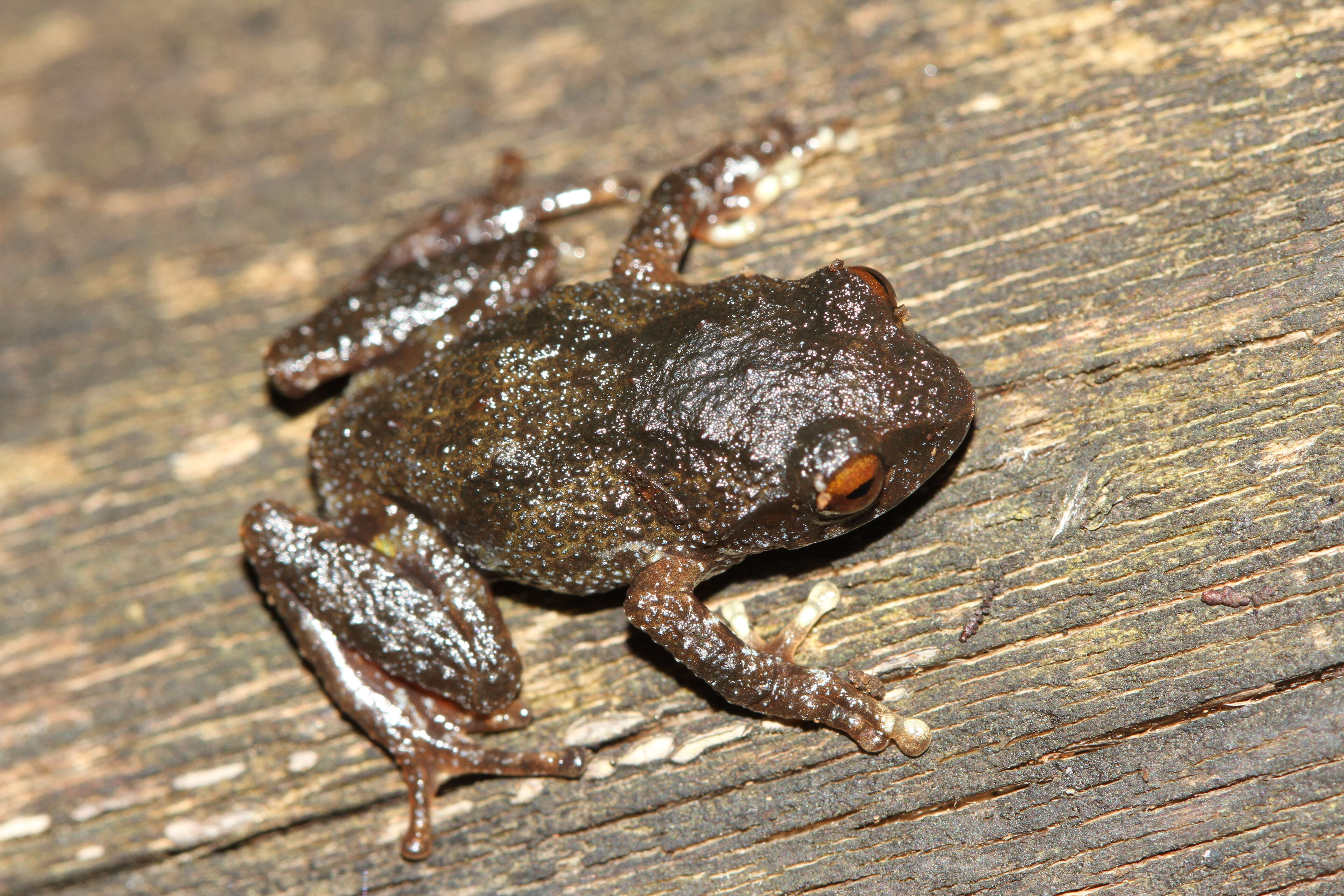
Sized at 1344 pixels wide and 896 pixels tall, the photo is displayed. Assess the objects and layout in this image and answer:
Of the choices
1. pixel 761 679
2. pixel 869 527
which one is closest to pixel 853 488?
pixel 869 527

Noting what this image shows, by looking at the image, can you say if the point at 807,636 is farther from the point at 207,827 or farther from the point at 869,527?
the point at 207,827

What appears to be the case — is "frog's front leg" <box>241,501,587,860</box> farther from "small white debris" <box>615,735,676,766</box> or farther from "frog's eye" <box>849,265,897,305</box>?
"frog's eye" <box>849,265,897,305</box>

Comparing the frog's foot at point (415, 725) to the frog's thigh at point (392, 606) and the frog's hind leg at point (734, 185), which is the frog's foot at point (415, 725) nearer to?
the frog's thigh at point (392, 606)

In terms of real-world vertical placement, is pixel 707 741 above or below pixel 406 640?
below

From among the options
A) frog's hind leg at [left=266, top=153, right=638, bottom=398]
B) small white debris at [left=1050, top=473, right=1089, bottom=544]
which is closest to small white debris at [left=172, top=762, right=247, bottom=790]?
frog's hind leg at [left=266, top=153, right=638, bottom=398]

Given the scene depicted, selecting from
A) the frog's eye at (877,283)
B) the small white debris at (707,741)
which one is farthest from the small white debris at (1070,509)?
the small white debris at (707,741)

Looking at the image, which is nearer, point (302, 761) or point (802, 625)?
point (802, 625)
